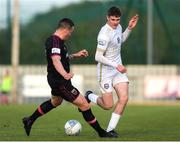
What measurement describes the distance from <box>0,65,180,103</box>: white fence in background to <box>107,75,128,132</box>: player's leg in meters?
23.5

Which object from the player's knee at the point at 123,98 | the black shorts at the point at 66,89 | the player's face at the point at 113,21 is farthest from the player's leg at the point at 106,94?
the player's face at the point at 113,21

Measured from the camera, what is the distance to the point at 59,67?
12.2 meters

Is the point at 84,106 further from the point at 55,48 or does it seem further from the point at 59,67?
the point at 55,48

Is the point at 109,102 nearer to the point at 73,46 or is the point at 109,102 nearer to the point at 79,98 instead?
the point at 79,98

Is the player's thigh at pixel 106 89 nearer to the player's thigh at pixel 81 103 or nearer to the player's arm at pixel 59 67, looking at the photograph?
the player's thigh at pixel 81 103

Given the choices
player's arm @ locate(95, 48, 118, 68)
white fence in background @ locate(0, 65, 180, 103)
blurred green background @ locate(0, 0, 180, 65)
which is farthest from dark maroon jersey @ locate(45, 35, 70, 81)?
blurred green background @ locate(0, 0, 180, 65)

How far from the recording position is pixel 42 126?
53.5ft

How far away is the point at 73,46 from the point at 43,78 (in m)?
3.20

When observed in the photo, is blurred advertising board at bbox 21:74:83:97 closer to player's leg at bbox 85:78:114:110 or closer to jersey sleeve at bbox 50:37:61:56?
player's leg at bbox 85:78:114:110

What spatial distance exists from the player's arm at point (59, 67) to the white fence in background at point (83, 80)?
24.5 meters

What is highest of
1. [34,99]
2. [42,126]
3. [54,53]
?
[54,53]

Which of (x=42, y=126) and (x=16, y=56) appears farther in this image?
(x=16, y=56)

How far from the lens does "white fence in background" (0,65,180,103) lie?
37.2 m

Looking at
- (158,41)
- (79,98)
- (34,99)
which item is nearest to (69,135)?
(79,98)
